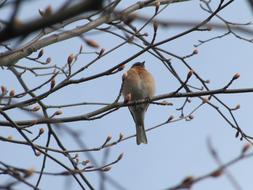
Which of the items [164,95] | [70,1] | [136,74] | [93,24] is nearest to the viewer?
[70,1]

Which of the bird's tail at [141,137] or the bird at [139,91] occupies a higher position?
the bird at [139,91]

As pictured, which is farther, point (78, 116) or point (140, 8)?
point (140, 8)

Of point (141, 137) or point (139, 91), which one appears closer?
point (141, 137)

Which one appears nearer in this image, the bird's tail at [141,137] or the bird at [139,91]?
the bird's tail at [141,137]

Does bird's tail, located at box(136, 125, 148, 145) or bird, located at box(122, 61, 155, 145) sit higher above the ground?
bird, located at box(122, 61, 155, 145)

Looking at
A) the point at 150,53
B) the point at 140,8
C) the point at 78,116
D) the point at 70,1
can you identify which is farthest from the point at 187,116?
the point at 70,1

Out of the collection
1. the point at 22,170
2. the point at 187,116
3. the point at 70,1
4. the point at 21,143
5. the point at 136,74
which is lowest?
the point at 70,1

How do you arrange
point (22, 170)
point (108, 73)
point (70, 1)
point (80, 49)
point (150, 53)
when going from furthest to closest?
point (150, 53), point (80, 49), point (108, 73), point (22, 170), point (70, 1)

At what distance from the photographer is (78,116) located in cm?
395

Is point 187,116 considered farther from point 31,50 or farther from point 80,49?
point 31,50

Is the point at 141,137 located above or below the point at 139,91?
below

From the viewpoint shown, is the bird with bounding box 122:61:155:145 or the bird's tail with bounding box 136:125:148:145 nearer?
the bird's tail with bounding box 136:125:148:145

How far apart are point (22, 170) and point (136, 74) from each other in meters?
5.63

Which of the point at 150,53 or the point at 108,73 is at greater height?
the point at 150,53
